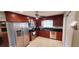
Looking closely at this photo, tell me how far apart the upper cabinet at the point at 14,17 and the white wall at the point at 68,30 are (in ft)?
1.97

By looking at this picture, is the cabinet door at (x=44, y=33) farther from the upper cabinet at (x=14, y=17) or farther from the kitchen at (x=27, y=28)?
the upper cabinet at (x=14, y=17)

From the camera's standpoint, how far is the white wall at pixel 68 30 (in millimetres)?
1076

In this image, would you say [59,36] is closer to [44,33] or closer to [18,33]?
[44,33]

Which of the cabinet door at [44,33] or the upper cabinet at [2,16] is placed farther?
the cabinet door at [44,33]

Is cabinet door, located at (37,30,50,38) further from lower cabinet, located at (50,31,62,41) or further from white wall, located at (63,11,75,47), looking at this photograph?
white wall, located at (63,11,75,47)

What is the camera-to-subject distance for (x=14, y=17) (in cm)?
109

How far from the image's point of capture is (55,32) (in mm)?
1187

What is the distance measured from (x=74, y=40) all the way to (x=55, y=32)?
30 centimetres

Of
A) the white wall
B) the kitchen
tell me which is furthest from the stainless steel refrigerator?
the white wall

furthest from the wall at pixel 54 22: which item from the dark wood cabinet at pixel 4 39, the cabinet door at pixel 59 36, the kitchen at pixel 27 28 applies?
the dark wood cabinet at pixel 4 39
